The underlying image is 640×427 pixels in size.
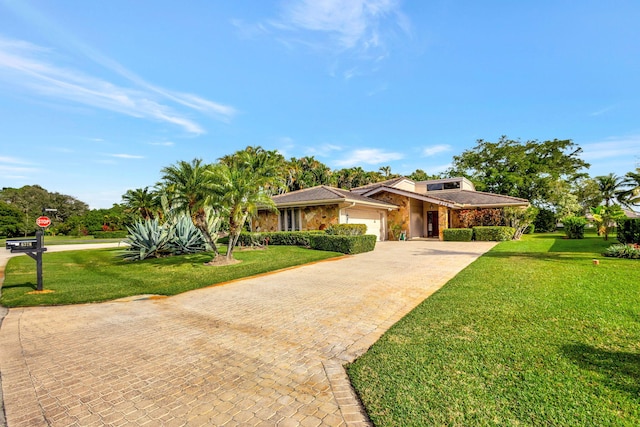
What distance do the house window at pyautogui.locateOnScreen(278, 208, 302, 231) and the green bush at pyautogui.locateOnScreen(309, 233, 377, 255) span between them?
15.1ft

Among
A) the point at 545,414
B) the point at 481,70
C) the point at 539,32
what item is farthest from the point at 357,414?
the point at 481,70

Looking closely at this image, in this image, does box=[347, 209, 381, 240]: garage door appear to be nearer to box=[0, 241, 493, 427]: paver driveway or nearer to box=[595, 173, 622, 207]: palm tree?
box=[0, 241, 493, 427]: paver driveway

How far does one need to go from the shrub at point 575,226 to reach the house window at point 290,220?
1975 cm

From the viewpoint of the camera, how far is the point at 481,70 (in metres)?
15.6

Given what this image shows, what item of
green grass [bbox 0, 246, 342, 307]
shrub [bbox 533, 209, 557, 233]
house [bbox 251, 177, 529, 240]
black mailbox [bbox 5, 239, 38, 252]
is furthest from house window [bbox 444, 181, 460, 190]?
black mailbox [bbox 5, 239, 38, 252]

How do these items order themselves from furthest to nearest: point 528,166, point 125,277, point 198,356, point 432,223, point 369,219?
point 528,166
point 432,223
point 369,219
point 125,277
point 198,356

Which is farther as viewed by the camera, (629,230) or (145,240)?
(145,240)

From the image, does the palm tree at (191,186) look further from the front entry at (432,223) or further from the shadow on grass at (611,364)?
the front entry at (432,223)

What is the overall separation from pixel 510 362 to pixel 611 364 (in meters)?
1.07

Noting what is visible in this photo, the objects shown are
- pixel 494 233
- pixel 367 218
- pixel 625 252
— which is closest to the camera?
pixel 625 252

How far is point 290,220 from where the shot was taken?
22234 millimetres

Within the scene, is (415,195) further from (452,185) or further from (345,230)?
(452,185)

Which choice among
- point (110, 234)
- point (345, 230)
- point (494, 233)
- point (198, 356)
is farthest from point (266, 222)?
point (110, 234)

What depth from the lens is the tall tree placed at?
36.5m
